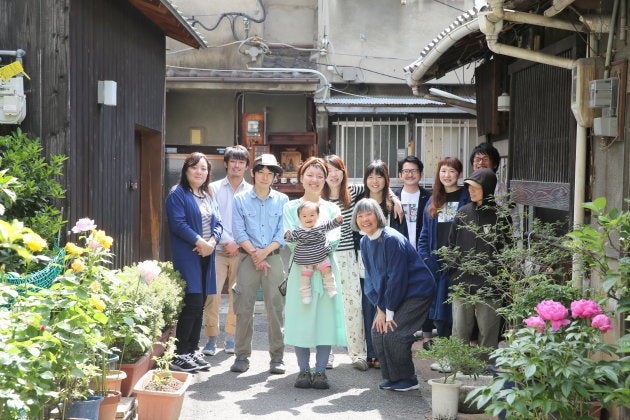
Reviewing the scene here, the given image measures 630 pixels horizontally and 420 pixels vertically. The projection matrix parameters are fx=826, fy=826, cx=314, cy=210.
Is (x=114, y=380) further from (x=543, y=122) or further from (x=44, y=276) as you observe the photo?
(x=543, y=122)

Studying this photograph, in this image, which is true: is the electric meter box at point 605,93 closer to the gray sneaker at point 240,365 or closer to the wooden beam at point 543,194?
the wooden beam at point 543,194

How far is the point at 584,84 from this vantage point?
6.91 m

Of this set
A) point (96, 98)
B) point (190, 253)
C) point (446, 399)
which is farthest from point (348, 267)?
point (96, 98)

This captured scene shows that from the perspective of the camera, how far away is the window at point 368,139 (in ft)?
55.0

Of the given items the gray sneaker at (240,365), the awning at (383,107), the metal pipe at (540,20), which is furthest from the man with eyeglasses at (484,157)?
the awning at (383,107)

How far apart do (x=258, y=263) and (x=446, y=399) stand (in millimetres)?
2786

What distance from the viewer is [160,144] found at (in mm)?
12273

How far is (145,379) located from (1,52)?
124 inches

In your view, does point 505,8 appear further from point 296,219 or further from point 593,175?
point 296,219

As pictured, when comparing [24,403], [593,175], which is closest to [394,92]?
[593,175]

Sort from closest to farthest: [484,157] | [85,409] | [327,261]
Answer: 1. [85,409]
2. [327,261]
3. [484,157]

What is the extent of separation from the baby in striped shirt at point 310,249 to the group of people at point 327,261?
0.01 meters

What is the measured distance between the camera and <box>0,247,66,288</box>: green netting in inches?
225

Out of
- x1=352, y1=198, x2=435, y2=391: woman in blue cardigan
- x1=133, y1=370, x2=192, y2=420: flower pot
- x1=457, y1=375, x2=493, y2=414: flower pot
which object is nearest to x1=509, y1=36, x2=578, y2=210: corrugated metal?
x1=352, y1=198, x2=435, y2=391: woman in blue cardigan
